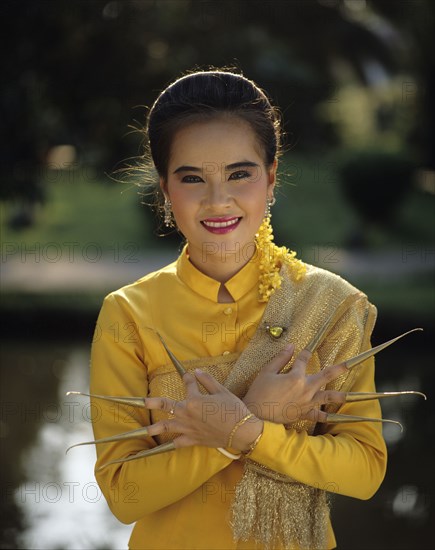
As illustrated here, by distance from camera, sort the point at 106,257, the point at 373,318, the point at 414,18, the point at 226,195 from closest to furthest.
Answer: the point at 226,195
the point at 373,318
the point at 106,257
the point at 414,18

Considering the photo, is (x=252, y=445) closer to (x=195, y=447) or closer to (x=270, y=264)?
(x=195, y=447)

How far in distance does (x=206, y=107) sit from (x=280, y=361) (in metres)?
0.57

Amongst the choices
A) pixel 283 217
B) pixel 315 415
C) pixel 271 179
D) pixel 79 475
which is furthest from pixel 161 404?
pixel 283 217

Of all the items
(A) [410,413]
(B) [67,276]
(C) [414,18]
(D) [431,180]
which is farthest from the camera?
(D) [431,180]

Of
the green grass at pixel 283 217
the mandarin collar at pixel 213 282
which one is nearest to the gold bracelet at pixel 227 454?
the mandarin collar at pixel 213 282

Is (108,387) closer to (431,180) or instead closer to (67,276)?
(67,276)

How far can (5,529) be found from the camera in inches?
171

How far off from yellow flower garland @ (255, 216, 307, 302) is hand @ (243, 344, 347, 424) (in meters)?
0.28

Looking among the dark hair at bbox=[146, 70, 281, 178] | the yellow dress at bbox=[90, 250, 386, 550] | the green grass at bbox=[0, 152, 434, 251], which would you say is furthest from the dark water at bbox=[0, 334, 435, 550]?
the green grass at bbox=[0, 152, 434, 251]

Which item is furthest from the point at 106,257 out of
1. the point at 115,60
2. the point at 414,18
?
the point at 414,18

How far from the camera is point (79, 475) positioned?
16.4ft

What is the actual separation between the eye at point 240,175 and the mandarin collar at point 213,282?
243mm

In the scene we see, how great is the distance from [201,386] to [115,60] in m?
6.53

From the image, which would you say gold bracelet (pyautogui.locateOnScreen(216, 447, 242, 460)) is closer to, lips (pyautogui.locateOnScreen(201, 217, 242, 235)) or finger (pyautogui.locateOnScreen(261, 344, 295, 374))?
finger (pyautogui.locateOnScreen(261, 344, 295, 374))
